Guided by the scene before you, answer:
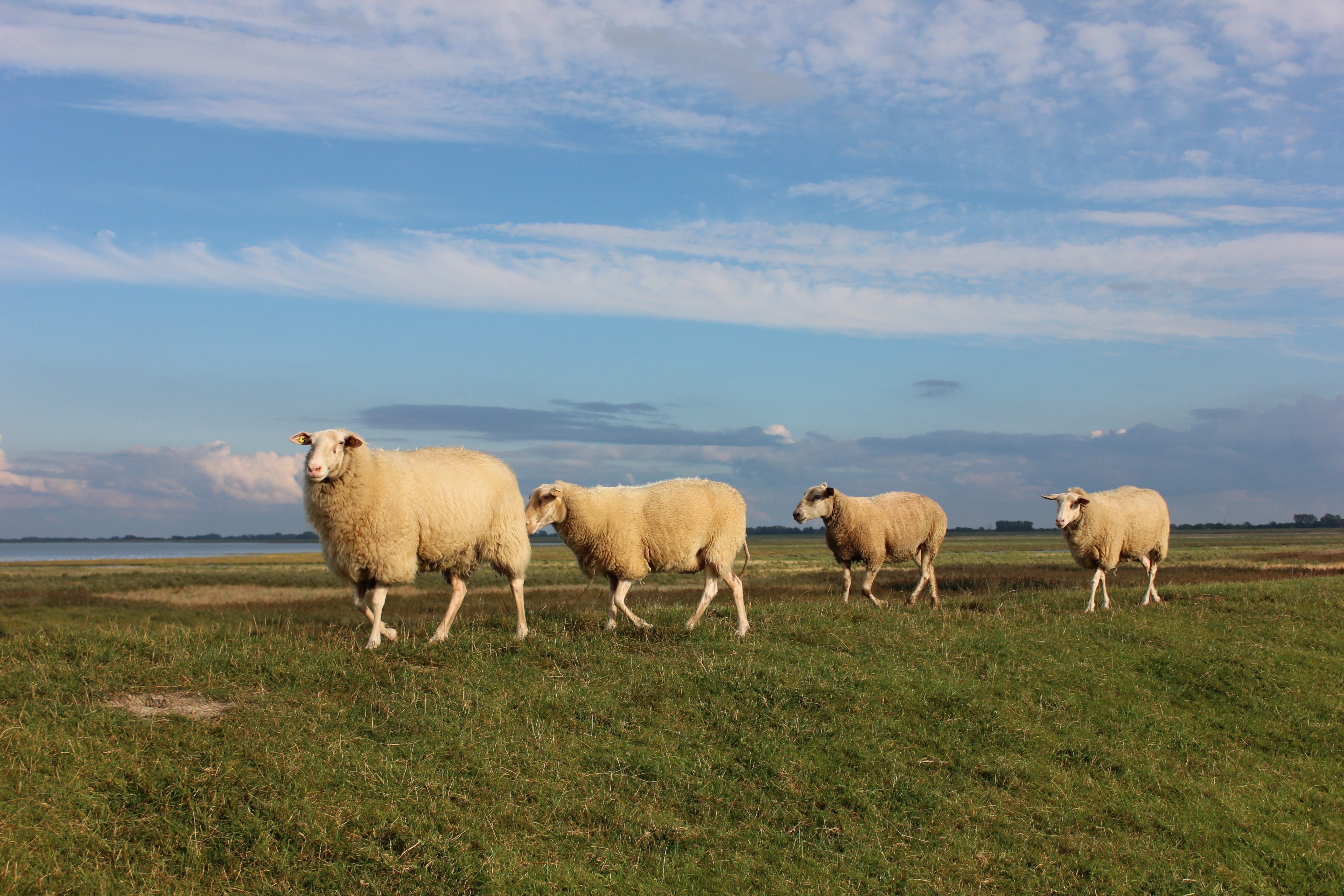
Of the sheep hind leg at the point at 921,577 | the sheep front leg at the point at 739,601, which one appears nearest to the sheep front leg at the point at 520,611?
the sheep front leg at the point at 739,601

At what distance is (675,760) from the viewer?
834 cm

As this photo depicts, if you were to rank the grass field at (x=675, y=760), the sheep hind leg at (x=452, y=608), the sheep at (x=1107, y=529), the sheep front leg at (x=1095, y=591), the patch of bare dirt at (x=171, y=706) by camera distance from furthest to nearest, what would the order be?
1. the sheep at (x=1107, y=529)
2. the sheep front leg at (x=1095, y=591)
3. the sheep hind leg at (x=452, y=608)
4. the patch of bare dirt at (x=171, y=706)
5. the grass field at (x=675, y=760)

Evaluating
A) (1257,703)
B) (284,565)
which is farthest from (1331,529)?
(1257,703)

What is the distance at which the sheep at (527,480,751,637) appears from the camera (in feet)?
44.8

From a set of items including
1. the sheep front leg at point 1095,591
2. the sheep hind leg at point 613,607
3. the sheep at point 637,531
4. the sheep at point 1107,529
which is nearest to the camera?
the sheep hind leg at point 613,607

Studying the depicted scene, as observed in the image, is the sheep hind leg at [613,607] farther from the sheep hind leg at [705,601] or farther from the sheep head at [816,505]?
the sheep head at [816,505]

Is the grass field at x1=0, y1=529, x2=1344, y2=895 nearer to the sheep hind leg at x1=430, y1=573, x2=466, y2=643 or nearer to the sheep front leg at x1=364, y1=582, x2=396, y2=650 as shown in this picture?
the sheep front leg at x1=364, y1=582, x2=396, y2=650

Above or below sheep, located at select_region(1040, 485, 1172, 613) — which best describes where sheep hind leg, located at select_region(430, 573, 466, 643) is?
below

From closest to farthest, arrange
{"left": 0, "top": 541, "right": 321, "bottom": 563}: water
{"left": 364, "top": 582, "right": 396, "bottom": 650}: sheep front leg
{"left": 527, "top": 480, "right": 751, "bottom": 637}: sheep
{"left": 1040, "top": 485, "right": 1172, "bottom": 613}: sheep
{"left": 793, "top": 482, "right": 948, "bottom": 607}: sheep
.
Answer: {"left": 364, "top": 582, "right": 396, "bottom": 650}: sheep front leg → {"left": 527, "top": 480, "right": 751, "bottom": 637}: sheep → {"left": 1040, "top": 485, "right": 1172, "bottom": 613}: sheep → {"left": 793, "top": 482, "right": 948, "bottom": 607}: sheep → {"left": 0, "top": 541, "right": 321, "bottom": 563}: water

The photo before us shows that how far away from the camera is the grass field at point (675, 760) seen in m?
6.66

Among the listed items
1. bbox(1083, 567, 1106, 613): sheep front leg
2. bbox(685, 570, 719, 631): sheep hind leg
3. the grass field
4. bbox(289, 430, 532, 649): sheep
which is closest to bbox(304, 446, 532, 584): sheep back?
bbox(289, 430, 532, 649): sheep

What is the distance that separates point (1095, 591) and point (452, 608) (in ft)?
43.6

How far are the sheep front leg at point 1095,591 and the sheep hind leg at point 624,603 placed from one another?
361 inches

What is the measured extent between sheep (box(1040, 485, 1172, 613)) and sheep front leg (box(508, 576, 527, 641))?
12.6 meters
